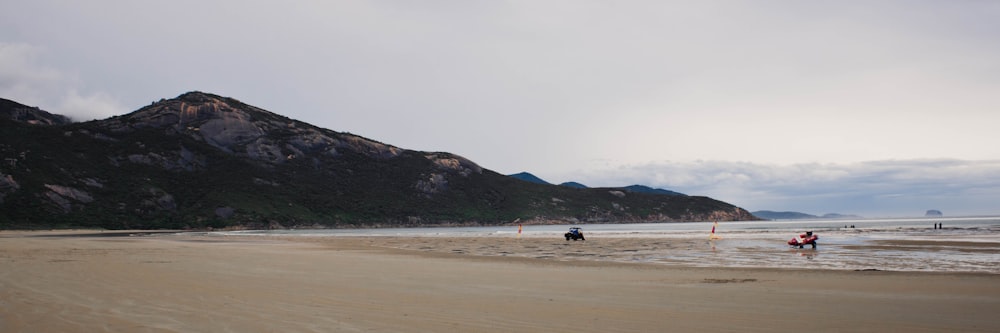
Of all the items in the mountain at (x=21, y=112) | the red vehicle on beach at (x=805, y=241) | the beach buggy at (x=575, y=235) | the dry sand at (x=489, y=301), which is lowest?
the beach buggy at (x=575, y=235)

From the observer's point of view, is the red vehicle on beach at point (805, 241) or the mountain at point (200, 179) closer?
the red vehicle on beach at point (805, 241)

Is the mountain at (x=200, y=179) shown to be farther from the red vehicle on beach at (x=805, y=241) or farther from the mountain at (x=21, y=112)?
the red vehicle on beach at (x=805, y=241)

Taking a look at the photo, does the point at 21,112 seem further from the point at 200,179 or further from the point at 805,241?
the point at 805,241

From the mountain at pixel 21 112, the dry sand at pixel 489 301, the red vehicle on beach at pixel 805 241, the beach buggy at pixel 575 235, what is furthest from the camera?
the mountain at pixel 21 112

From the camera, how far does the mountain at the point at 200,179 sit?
4220 inches

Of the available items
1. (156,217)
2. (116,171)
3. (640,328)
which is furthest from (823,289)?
(116,171)

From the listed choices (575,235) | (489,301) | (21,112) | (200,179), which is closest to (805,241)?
(575,235)

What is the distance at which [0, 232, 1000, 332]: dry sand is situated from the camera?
9234 mm

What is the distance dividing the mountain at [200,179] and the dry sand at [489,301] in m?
97.1

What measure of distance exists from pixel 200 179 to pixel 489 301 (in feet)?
492

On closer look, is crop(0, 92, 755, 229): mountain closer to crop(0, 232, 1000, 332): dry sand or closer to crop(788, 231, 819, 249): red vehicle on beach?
crop(0, 232, 1000, 332): dry sand

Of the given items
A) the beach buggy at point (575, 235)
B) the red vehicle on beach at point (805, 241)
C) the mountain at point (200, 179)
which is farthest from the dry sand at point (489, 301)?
the mountain at point (200, 179)

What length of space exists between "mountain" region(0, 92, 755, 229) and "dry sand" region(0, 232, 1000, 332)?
9707cm

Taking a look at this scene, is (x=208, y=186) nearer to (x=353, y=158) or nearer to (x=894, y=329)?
(x=353, y=158)
